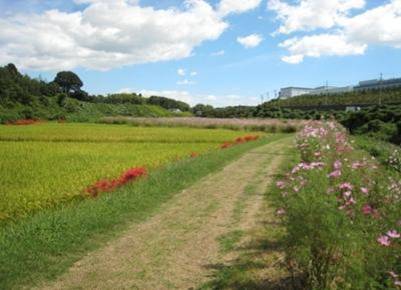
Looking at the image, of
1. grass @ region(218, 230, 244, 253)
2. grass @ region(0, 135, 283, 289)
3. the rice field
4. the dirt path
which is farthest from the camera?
the rice field

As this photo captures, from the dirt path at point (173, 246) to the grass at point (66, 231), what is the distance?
24 cm

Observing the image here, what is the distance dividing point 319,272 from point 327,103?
3380 inches

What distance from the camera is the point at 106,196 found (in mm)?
9695

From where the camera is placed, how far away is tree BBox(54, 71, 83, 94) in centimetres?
9419

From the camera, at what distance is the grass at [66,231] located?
18.3 ft

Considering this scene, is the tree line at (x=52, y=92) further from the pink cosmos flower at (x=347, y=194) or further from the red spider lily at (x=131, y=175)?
the pink cosmos flower at (x=347, y=194)

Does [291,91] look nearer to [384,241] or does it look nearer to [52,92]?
[52,92]

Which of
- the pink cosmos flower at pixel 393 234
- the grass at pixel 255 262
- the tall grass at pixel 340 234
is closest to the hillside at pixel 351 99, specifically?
the grass at pixel 255 262

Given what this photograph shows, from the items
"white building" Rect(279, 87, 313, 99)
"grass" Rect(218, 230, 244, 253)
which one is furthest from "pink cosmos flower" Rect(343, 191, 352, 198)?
"white building" Rect(279, 87, 313, 99)

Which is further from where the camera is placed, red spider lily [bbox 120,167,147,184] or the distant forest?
the distant forest

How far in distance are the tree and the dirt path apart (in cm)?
8762

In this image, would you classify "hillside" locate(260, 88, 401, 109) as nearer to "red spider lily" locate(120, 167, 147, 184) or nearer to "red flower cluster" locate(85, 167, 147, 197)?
"red spider lily" locate(120, 167, 147, 184)

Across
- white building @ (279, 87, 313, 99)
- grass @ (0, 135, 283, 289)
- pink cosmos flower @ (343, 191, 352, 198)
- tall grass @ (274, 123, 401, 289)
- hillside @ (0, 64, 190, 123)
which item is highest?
white building @ (279, 87, 313, 99)

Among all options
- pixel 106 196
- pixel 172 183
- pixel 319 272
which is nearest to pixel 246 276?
pixel 319 272
